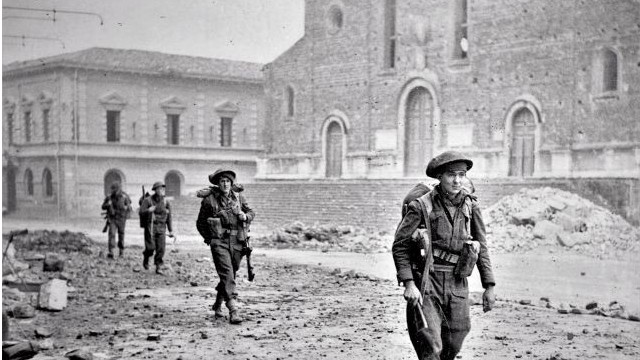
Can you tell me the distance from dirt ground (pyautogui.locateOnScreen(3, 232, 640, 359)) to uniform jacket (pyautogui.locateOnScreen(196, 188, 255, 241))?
1.11 metres

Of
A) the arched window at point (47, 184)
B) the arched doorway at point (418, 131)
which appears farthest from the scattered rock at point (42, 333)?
the arched window at point (47, 184)

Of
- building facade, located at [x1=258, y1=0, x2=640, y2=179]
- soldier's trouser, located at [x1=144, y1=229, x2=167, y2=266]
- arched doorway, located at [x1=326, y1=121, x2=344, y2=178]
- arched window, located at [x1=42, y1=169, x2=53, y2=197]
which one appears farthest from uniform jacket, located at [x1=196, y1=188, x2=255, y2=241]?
arched window, located at [x1=42, y1=169, x2=53, y2=197]

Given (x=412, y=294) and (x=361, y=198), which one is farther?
(x=361, y=198)

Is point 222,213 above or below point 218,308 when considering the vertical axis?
above

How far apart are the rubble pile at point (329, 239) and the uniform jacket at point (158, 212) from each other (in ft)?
20.8

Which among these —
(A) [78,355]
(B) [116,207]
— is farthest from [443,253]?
(B) [116,207]

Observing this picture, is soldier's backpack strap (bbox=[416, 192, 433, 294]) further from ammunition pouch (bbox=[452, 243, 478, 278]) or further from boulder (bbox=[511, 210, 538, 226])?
boulder (bbox=[511, 210, 538, 226])

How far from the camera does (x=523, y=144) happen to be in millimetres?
24547

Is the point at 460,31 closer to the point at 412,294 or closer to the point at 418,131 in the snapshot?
the point at 418,131

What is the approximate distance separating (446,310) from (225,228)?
4347mm

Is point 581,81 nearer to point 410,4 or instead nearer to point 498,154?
point 498,154

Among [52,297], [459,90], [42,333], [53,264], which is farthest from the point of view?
[459,90]

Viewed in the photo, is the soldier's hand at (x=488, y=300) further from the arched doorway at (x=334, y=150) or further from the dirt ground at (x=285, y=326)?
the arched doorway at (x=334, y=150)

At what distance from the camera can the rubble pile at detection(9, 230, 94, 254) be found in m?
18.8
